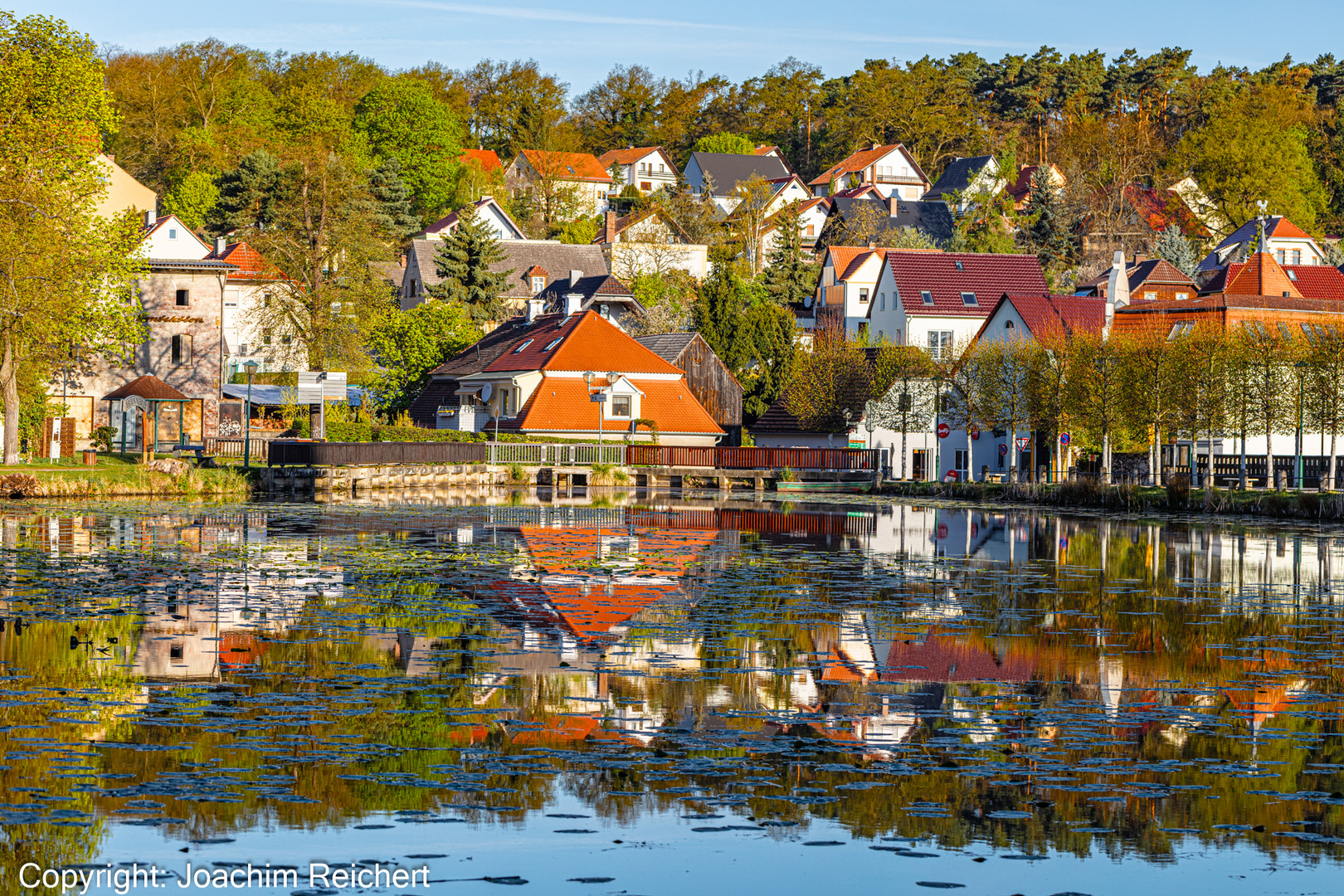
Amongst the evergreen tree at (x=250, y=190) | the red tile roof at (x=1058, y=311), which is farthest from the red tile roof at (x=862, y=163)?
the red tile roof at (x=1058, y=311)

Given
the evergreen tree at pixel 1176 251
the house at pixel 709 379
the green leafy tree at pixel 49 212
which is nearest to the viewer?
the green leafy tree at pixel 49 212

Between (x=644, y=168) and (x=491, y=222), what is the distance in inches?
1535

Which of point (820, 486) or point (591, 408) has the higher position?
point (591, 408)

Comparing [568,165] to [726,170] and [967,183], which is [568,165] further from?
[967,183]

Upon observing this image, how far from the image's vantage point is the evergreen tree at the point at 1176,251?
328 feet

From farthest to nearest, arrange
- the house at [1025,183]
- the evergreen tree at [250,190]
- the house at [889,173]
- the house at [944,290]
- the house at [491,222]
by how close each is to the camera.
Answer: the house at [889,173] → the house at [1025,183] → the house at [491,222] → the evergreen tree at [250,190] → the house at [944,290]

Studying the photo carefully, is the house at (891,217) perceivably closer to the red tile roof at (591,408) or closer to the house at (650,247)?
the house at (650,247)

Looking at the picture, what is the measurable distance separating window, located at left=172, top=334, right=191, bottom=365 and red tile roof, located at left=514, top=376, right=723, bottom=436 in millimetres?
16856

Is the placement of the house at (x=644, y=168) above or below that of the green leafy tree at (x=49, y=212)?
above

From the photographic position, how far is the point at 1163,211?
125062 millimetres

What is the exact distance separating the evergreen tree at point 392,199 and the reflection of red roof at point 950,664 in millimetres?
96936

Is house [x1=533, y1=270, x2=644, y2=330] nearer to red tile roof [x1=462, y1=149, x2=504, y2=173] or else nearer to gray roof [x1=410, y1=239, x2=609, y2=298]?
gray roof [x1=410, y1=239, x2=609, y2=298]

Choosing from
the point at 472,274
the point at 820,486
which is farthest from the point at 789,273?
the point at 820,486

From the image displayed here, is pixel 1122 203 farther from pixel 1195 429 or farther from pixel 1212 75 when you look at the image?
pixel 1195 429
